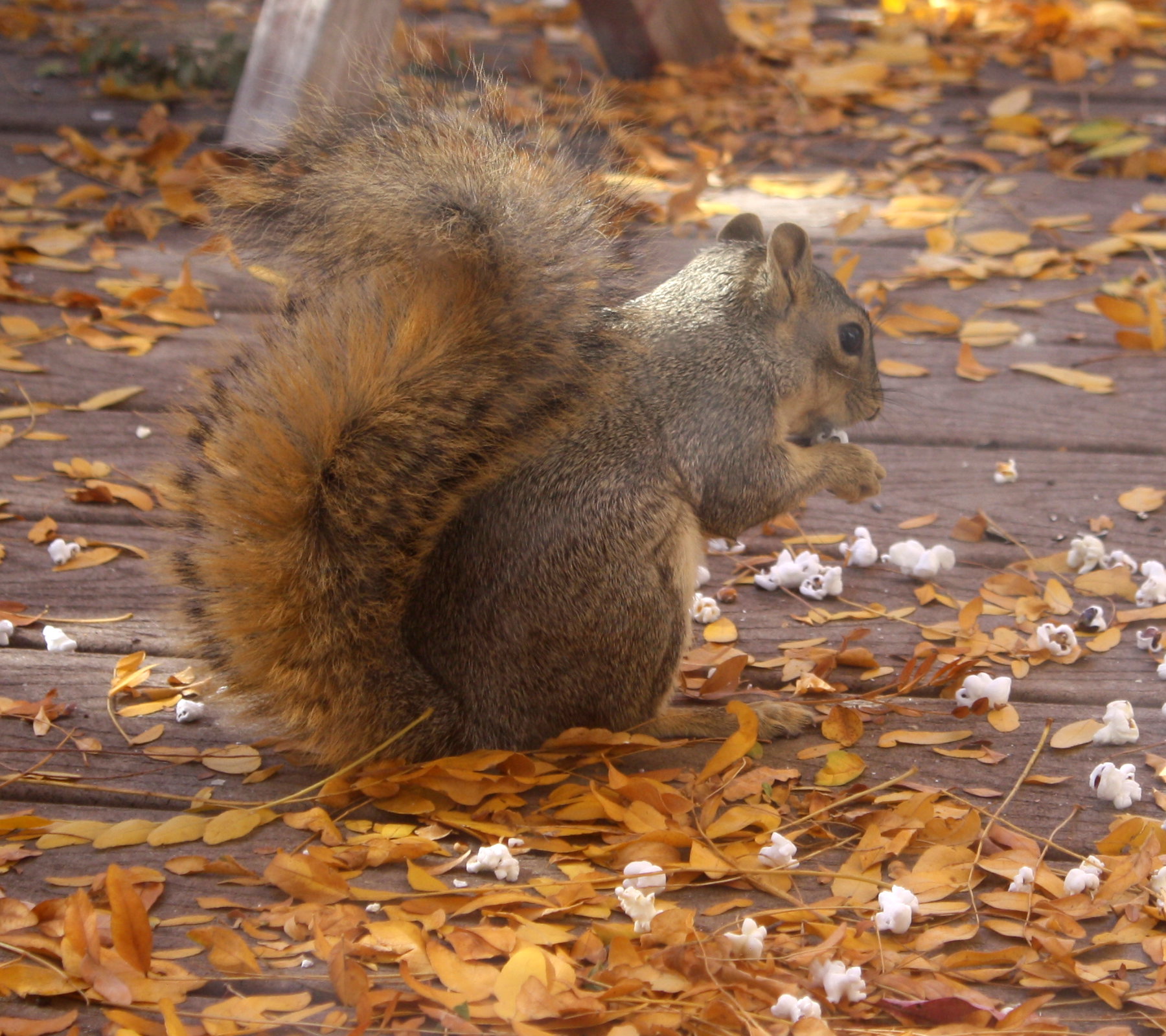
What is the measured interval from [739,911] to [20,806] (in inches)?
30.0

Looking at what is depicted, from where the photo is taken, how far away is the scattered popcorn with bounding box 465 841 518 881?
130 cm

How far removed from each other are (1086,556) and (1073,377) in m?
0.57

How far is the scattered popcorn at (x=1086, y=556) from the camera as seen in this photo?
6.07 feet

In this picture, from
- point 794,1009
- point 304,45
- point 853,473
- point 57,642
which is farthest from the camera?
point 304,45

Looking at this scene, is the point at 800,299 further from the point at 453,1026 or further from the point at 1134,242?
the point at 1134,242

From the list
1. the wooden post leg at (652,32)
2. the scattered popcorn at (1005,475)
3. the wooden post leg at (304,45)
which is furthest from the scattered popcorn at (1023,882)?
the wooden post leg at (652,32)

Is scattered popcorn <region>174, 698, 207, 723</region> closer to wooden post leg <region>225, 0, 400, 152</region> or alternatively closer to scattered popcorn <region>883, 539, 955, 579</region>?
scattered popcorn <region>883, 539, 955, 579</region>

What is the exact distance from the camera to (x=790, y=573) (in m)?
1.86

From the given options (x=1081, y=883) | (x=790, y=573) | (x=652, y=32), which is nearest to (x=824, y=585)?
(x=790, y=573)

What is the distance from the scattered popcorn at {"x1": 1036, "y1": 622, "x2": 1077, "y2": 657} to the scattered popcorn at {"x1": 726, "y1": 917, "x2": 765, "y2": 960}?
689mm

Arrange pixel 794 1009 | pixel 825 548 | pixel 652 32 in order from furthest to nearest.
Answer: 1. pixel 652 32
2. pixel 825 548
3. pixel 794 1009

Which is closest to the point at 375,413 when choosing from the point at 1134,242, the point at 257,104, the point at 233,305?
the point at 233,305

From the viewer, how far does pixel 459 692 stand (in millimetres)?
1466

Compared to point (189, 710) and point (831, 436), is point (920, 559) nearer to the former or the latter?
point (831, 436)
